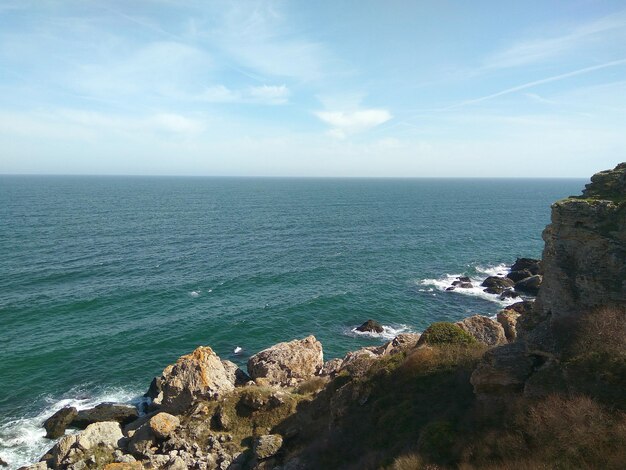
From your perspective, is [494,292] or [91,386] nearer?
[91,386]

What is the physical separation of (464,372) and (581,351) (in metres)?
7.54

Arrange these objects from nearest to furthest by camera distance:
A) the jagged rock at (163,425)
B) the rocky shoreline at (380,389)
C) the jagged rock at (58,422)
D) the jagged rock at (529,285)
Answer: the rocky shoreline at (380,389), the jagged rock at (163,425), the jagged rock at (58,422), the jagged rock at (529,285)

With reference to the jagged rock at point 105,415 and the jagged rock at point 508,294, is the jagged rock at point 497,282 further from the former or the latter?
the jagged rock at point 105,415

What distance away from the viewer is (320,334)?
5841cm

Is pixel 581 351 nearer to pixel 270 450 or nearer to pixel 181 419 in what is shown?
pixel 270 450

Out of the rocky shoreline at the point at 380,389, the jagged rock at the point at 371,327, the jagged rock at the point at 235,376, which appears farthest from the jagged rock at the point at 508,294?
the jagged rock at the point at 235,376

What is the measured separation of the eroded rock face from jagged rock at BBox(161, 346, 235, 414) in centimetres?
2937

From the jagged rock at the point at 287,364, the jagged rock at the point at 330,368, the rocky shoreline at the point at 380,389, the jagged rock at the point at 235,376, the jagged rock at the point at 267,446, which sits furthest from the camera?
the jagged rock at the point at 330,368

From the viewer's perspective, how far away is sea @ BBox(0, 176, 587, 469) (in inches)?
1849

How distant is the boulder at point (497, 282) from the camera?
7625cm

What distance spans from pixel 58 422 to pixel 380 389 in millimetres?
30516

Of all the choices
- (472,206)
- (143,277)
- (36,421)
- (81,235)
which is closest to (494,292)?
(143,277)

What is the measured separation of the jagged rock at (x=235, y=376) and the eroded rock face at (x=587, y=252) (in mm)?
29342

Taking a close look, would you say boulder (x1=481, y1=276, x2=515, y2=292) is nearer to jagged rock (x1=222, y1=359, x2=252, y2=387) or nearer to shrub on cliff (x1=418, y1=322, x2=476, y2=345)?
shrub on cliff (x1=418, y1=322, x2=476, y2=345)
